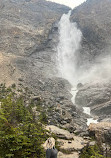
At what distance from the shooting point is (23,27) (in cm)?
4916

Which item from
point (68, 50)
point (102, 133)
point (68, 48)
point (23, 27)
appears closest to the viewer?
point (102, 133)

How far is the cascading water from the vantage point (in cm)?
4174

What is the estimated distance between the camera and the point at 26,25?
170 feet

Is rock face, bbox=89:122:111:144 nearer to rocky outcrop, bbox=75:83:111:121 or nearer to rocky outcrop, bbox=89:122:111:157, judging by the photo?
rocky outcrop, bbox=89:122:111:157

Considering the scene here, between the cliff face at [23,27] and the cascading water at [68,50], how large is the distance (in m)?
4.71

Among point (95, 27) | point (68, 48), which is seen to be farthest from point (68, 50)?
point (95, 27)

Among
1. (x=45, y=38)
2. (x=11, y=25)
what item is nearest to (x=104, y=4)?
(x=45, y=38)

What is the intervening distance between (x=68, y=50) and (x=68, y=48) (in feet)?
3.30

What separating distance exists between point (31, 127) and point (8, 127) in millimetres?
1326

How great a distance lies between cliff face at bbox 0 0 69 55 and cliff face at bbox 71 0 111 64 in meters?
11.0

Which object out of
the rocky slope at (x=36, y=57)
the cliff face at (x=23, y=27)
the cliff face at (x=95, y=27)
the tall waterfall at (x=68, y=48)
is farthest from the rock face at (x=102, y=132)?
the cliff face at (x=95, y=27)

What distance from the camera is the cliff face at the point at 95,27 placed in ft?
160

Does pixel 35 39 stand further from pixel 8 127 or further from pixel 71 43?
pixel 8 127

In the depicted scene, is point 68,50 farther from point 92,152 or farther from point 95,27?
point 92,152
